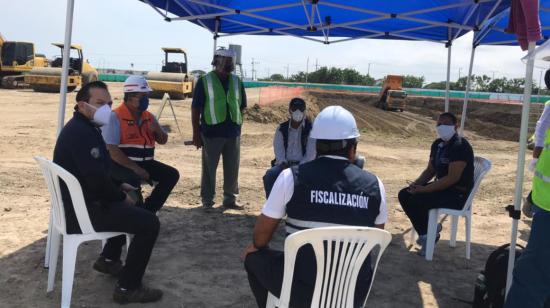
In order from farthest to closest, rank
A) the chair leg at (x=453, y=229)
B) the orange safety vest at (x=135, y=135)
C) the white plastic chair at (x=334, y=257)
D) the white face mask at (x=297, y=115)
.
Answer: the white face mask at (x=297, y=115), the chair leg at (x=453, y=229), the orange safety vest at (x=135, y=135), the white plastic chair at (x=334, y=257)

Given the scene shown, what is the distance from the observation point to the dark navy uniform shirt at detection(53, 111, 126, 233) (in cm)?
319

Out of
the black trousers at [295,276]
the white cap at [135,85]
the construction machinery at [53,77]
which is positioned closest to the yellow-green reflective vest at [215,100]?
the white cap at [135,85]

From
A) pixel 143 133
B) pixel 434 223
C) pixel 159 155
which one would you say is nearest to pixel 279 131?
pixel 143 133

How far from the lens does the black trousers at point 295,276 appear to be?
7.81ft

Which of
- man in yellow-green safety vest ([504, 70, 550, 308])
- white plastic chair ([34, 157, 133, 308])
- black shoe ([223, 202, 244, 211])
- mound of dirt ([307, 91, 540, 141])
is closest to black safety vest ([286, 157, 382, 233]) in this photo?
man in yellow-green safety vest ([504, 70, 550, 308])

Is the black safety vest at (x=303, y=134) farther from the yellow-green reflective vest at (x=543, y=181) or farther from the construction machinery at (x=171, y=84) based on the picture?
the construction machinery at (x=171, y=84)

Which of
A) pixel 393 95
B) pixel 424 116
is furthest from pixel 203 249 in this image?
pixel 424 116

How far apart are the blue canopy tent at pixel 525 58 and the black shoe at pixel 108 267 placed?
300 centimetres

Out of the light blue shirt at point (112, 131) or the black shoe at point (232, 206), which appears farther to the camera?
the black shoe at point (232, 206)

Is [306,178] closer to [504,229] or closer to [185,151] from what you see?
[504,229]

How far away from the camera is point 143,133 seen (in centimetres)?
471

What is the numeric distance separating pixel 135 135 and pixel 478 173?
360 centimetres

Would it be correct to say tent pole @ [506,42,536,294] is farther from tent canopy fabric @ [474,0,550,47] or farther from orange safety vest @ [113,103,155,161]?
orange safety vest @ [113,103,155,161]

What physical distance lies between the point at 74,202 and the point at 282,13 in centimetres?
437
